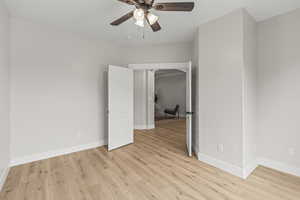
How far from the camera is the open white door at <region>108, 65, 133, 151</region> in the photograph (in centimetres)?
333

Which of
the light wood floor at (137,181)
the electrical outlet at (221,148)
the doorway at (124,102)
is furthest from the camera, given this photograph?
the doorway at (124,102)

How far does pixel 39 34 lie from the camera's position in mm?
2748

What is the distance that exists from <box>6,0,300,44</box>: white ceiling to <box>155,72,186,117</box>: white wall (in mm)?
5770

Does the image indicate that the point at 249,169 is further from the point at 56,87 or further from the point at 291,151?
the point at 56,87

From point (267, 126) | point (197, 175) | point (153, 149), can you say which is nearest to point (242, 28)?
point (267, 126)

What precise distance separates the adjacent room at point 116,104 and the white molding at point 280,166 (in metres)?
0.01

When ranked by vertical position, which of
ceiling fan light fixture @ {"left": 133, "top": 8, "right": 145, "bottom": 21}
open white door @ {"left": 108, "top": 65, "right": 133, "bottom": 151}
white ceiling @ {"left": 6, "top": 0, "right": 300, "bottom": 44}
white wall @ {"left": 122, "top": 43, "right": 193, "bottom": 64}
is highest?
white ceiling @ {"left": 6, "top": 0, "right": 300, "bottom": 44}

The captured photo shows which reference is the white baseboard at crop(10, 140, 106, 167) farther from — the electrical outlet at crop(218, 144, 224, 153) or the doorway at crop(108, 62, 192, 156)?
the electrical outlet at crop(218, 144, 224, 153)

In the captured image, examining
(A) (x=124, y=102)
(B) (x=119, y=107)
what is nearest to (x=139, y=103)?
(A) (x=124, y=102)

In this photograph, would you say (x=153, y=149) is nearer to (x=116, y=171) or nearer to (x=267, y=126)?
(x=116, y=171)

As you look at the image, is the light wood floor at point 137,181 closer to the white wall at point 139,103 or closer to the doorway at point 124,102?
the doorway at point 124,102

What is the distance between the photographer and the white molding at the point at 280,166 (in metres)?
2.23

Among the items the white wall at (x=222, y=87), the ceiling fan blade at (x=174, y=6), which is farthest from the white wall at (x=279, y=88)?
the ceiling fan blade at (x=174, y=6)

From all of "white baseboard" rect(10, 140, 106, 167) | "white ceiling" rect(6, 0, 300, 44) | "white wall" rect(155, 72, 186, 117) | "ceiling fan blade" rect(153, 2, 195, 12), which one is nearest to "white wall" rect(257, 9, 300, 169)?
"white ceiling" rect(6, 0, 300, 44)
